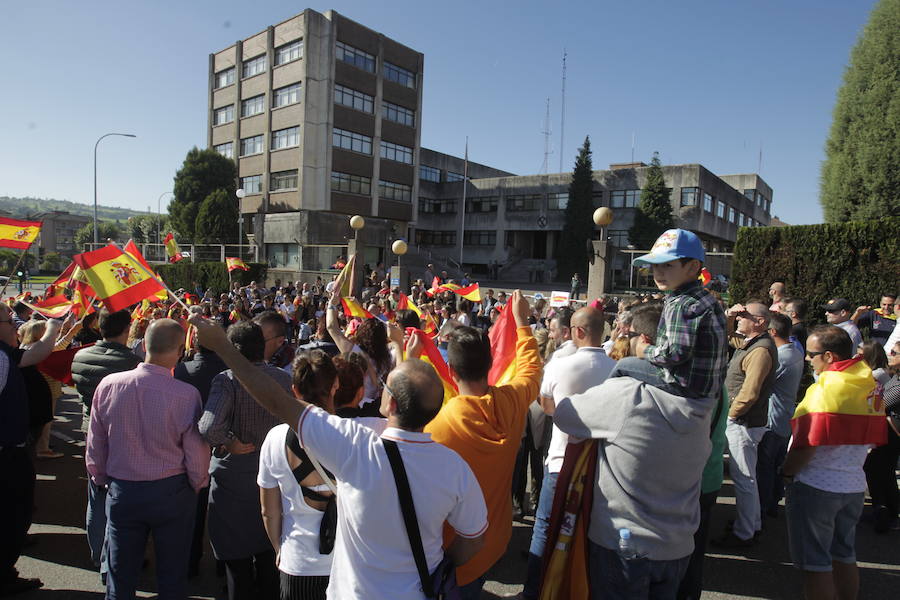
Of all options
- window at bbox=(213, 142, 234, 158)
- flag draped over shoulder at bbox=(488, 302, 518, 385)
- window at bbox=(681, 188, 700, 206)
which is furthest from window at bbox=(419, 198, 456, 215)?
flag draped over shoulder at bbox=(488, 302, 518, 385)

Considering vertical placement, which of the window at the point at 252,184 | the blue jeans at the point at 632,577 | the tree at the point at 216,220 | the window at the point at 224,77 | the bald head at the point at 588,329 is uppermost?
the window at the point at 224,77

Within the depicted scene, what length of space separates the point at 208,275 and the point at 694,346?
30850 millimetres

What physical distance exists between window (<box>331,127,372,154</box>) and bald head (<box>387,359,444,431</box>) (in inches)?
1534

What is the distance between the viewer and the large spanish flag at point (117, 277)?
444cm

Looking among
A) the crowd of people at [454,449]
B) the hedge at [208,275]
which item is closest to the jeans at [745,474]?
the crowd of people at [454,449]

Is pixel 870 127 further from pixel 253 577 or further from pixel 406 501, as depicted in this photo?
pixel 253 577

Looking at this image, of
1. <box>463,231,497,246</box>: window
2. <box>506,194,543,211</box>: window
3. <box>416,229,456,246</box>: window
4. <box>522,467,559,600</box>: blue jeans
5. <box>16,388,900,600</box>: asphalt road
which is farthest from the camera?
<box>416,229,456,246</box>: window

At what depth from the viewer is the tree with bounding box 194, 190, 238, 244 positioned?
3728 cm

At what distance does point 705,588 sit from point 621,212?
40792mm

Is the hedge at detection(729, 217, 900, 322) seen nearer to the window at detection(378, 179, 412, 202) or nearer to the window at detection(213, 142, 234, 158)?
the window at detection(378, 179, 412, 202)

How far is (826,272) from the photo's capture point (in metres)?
11.0

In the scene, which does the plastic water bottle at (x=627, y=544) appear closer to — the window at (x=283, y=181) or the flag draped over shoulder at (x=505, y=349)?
the flag draped over shoulder at (x=505, y=349)

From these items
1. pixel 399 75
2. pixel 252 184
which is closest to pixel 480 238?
pixel 399 75

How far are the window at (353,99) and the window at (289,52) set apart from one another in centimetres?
350
